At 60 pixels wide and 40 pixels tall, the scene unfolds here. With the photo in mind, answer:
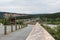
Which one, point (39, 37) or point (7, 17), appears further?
point (7, 17)

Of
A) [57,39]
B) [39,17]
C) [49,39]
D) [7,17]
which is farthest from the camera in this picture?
[7,17]

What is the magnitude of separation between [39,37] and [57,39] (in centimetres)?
442

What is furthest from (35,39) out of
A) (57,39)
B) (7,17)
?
(7,17)

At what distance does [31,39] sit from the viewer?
14.3 feet

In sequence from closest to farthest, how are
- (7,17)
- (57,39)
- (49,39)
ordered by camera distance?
(49,39), (57,39), (7,17)

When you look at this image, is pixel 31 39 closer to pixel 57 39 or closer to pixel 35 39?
pixel 35 39

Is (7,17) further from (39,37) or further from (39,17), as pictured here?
(39,37)

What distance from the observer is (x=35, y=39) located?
14.0ft

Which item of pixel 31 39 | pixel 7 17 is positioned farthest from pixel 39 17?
pixel 31 39

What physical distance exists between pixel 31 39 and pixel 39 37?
0.18 meters

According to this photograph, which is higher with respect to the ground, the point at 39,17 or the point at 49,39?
the point at 49,39

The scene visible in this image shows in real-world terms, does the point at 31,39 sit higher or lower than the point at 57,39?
higher

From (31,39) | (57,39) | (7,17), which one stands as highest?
(31,39)

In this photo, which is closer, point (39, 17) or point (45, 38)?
point (45, 38)
